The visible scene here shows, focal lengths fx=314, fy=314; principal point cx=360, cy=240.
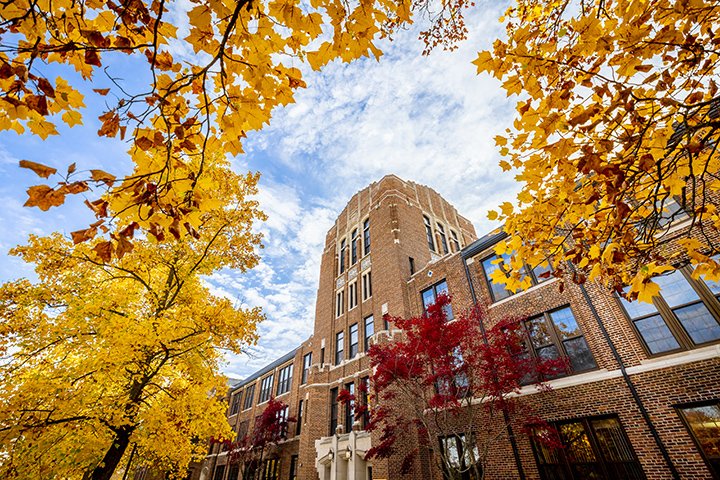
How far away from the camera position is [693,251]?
3.30 meters

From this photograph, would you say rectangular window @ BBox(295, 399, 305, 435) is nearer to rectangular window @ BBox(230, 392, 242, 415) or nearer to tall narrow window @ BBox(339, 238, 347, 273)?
tall narrow window @ BBox(339, 238, 347, 273)

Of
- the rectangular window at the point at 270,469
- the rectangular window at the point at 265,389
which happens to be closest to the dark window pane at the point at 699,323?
the rectangular window at the point at 270,469

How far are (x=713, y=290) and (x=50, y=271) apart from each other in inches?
642

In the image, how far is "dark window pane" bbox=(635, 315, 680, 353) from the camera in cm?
863

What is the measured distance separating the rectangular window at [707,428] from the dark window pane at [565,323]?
3032 millimetres

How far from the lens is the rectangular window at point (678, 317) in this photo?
821 cm

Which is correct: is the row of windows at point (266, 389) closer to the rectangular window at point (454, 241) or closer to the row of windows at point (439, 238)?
the row of windows at point (439, 238)

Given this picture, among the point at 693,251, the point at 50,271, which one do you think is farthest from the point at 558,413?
the point at 50,271

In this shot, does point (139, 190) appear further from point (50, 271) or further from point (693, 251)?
point (50, 271)

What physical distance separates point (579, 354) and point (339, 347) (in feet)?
46.9

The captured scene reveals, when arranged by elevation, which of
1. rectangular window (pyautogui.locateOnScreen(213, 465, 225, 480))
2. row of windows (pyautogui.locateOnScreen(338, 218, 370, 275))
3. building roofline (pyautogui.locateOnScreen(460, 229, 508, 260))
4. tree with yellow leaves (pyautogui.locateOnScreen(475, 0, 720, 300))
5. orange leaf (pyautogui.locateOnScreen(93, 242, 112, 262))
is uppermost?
row of windows (pyautogui.locateOnScreen(338, 218, 370, 275))

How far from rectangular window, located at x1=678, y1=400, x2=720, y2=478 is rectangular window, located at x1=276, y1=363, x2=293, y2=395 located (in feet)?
81.0

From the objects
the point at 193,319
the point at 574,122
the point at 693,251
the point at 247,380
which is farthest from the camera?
the point at 247,380

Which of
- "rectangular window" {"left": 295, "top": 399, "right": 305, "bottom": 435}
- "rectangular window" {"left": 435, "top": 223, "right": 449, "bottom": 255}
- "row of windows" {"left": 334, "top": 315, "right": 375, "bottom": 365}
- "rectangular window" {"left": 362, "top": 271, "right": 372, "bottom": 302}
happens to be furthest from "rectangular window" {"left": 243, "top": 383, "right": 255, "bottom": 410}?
"rectangular window" {"left": 435, "top": 223, "right": 449, "bottom": 255}
